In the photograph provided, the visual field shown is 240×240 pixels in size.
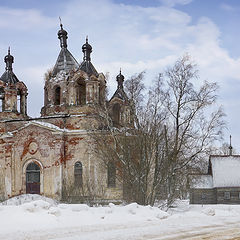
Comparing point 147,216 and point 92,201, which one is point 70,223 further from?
point 92,201

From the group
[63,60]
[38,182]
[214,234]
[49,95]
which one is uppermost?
[63,60]

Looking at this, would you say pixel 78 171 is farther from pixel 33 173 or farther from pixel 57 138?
pixel 33 173

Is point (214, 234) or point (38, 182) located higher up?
point (38, 182)

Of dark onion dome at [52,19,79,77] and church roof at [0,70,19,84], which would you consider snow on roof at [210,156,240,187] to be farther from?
church roof at [0,70,19,84]

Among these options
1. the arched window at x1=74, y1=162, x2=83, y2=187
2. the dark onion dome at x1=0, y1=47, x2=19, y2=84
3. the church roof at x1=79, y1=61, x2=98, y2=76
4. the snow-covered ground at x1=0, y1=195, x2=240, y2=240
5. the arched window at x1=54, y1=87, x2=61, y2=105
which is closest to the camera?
the snow-covered ground at x1=0, y1=195, x2=240, y2=240

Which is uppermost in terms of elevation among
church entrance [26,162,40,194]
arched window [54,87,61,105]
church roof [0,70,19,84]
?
church roof [0,70,19,84]

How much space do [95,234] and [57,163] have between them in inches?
762

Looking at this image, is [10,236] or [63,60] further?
[63,60]

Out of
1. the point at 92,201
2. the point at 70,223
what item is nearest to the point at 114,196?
the point at 92,201

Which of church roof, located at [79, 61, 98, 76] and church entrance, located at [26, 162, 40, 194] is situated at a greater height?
church roof, located at [79, 61, 98, 76]

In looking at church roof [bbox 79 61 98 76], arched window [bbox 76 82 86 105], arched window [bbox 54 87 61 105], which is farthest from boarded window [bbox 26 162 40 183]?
church roof [bbox 79 61 98 76]

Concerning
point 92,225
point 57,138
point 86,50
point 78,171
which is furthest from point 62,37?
point 92,225

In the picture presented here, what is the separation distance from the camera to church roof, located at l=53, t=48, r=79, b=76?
105 ft

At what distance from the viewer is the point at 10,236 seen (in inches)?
376
